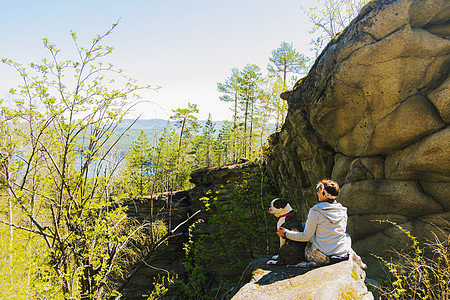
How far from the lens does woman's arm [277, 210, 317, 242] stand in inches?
163

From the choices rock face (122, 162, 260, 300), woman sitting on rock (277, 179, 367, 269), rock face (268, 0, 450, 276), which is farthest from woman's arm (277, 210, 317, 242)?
rock face (122, 162, 260, 300)

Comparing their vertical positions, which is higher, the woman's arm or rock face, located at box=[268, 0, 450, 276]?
rock face, located at box=[268, 0, 450, 276]

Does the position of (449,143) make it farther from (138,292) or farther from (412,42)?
(138,292)

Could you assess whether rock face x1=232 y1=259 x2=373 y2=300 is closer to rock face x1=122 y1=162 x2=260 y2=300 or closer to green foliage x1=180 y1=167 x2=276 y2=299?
green foliage x1=180 y1=167 x2=276 y2=299

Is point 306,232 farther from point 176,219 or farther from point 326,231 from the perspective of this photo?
point 176,219

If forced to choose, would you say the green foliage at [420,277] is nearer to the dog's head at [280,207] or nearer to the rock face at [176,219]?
the dog's head at [280,207]

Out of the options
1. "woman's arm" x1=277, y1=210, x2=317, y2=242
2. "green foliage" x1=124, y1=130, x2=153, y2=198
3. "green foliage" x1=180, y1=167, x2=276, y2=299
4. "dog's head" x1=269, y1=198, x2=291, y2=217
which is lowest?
"green foliage" x1=180, y1=167, x2=276, y2=299

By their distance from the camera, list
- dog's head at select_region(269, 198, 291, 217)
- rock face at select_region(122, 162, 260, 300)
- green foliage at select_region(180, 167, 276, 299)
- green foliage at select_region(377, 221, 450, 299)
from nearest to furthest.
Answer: green foliage at select_region(377, 221, 450, 299)
dog's head at select_region(269, 198, 291, 217)
green foliage at select_region(180, 167, 276, 299)
rock face at select_region(122, 162, 260, 300)

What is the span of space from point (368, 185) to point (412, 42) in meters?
3.13

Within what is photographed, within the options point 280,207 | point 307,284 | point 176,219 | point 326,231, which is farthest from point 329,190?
point 176,219

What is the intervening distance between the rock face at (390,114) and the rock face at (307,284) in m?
2.87

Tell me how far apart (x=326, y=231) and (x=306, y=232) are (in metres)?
0.29

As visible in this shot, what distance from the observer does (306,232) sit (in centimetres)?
420

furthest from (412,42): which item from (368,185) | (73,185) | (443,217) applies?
(73,185)
